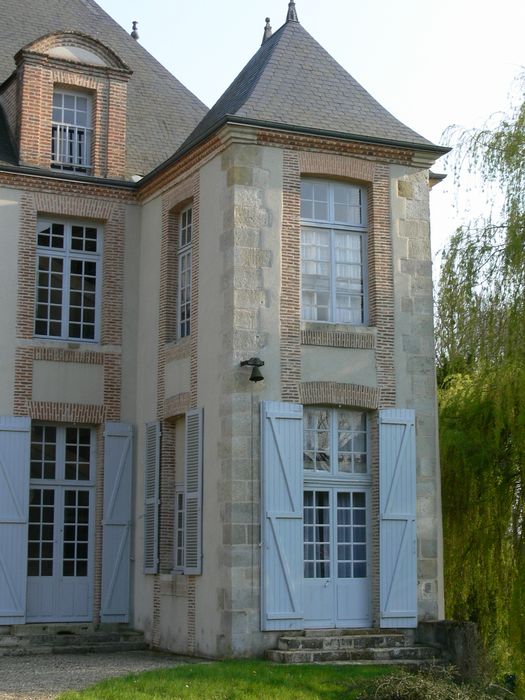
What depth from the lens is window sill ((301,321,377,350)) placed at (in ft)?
46.5

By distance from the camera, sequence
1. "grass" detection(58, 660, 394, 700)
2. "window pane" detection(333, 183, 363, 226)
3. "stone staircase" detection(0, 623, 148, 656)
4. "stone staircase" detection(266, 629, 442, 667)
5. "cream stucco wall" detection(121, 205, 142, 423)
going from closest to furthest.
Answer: "grass" detection(58, 660, 394, 700) → "stone staircase" detection(266, 629, 442, 667) → "stone staircase" detection(0, 623, 148, 656) → "window pane" detection(333, 183, 363, 226) → "cream stucco wall" detection(121, 205, 142, 423)

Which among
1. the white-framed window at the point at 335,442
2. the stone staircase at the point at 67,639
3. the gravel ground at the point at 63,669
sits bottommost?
the gravel ground at the point at 63,669

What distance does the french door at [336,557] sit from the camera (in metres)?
13.9

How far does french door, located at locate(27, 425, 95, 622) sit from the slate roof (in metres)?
4.11

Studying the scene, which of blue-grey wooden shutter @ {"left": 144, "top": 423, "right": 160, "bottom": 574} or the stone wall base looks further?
blue-grey wooden shutter @ {"left": 144, "top": 423, "right": 160, "bottom": 574}

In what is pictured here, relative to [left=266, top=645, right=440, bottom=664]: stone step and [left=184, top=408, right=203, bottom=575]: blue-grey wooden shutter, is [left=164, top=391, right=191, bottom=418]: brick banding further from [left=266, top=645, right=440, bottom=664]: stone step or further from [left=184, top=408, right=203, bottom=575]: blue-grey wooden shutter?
[left=266, top=645, right=440, bottom=664]: stone step

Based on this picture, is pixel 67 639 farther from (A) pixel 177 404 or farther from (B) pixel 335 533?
(B) pixel 335 533

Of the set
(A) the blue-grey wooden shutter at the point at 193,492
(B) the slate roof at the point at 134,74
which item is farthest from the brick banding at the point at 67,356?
(B) the slate roof at the point at 134,74

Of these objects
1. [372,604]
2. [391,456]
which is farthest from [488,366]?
[372,604]

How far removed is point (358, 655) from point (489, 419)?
379 centimetres

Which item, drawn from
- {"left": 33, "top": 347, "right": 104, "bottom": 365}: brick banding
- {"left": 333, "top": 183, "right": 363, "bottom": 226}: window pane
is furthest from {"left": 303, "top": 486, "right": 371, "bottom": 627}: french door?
{"left": 33, "top": 347, "right": 104, "bottom": 365}: brick banding

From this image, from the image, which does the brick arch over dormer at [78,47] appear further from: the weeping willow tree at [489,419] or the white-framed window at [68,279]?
the weeping willow tree at [489,419]

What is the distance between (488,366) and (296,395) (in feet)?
7.51

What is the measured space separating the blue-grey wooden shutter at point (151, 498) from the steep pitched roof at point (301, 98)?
12.5 ft
